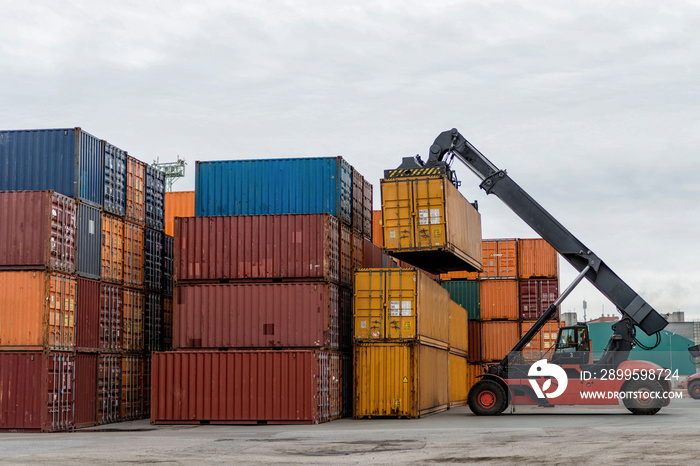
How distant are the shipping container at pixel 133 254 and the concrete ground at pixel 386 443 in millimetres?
4911

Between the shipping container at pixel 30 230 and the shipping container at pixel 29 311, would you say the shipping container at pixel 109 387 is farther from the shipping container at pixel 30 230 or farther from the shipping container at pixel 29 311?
the shipping container at pixel 30 230

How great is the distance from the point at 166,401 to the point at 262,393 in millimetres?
3003

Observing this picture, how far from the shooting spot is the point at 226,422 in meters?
A: 25.9

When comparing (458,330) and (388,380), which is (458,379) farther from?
(388,380)

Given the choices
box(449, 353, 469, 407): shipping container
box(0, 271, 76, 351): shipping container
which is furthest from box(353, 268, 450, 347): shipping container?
box(449, 353, 469, 407): shipping container

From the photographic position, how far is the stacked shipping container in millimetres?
23703

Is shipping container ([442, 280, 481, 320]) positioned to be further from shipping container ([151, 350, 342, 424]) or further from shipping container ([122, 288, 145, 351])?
shipping container ([122, 288, 145, 351])

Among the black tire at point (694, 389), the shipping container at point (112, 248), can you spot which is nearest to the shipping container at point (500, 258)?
the black tire at point (694, 389)

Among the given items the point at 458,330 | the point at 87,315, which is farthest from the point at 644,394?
the point at 87,315

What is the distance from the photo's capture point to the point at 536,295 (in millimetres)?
41562

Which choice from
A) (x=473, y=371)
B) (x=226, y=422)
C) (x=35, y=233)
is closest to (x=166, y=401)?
(x=226, y=422)

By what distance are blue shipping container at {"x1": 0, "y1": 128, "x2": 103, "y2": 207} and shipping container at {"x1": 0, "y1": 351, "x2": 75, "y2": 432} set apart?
4863 millimetres

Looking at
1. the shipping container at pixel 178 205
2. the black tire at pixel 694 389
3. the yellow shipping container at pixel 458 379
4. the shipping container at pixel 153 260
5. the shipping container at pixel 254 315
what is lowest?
the black tire at pixel 694 389

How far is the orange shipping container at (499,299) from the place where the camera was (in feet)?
138
